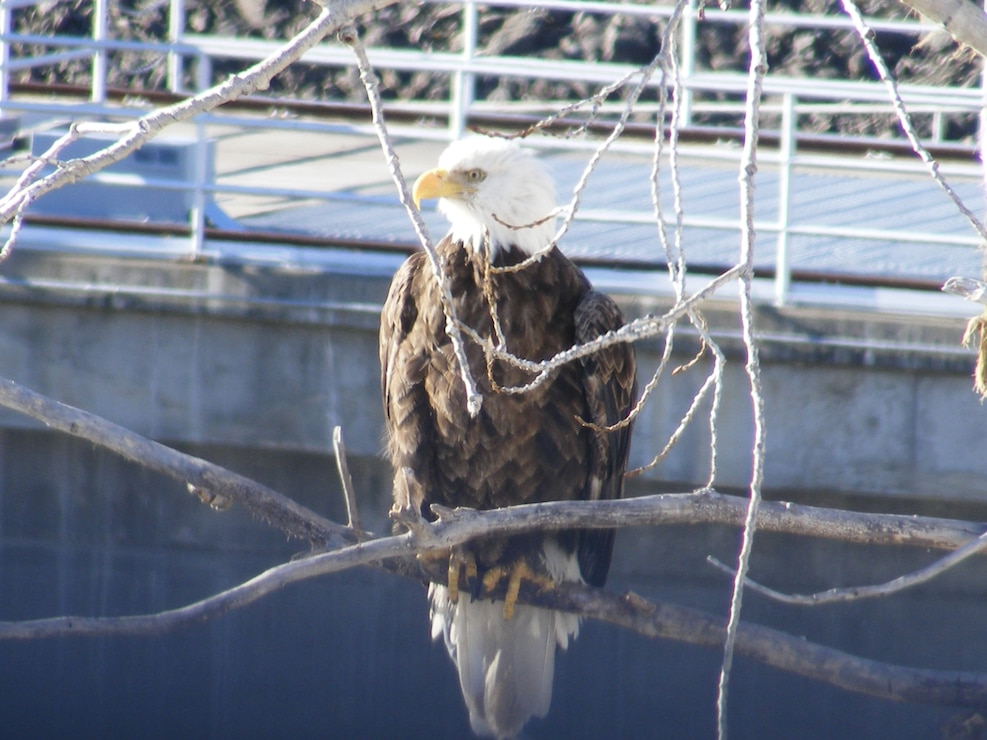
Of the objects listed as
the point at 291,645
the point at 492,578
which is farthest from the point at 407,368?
the point at 291,645

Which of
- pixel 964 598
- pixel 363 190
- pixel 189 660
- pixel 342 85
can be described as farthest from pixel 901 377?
pixel 342 85

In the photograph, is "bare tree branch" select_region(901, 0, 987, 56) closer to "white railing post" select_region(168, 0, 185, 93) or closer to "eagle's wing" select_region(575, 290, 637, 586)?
"eagle's wing" select_region(575, 290, 637, 586)

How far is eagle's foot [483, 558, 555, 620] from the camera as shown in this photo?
137 inches

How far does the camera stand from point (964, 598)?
4156mm

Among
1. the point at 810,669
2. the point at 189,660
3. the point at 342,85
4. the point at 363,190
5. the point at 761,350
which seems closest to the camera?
the point at 810,669

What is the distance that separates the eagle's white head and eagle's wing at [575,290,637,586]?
268mm

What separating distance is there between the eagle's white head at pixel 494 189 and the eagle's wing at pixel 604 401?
268mm

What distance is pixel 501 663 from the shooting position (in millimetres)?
3717

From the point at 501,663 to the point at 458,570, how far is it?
1.45 feet

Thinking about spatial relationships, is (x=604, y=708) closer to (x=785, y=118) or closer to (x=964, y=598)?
(x=964, y=598)

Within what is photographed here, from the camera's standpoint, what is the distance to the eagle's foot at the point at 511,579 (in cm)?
347

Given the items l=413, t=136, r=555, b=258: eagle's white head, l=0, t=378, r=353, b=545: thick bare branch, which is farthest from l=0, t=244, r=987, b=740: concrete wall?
l=0, t=378, r=353, b=545: thick bare branch

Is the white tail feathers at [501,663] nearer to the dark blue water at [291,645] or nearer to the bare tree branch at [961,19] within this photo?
the dark blue water at [291,645]

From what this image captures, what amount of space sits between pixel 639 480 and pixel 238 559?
1.43 m
